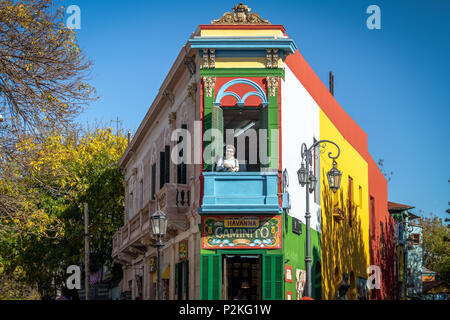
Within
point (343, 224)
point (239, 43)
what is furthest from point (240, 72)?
point (343, 224)

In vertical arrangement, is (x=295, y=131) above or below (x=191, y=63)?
below

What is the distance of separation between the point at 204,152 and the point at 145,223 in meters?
7.04

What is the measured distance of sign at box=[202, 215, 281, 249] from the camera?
747 inches

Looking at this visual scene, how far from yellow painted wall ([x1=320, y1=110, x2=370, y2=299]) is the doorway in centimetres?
449

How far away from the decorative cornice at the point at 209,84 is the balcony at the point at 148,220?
273 centimetres

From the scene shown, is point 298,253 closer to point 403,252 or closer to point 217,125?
point 217,125

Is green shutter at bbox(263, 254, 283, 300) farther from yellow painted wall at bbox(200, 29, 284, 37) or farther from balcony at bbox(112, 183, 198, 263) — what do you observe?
yellow painted wall at bbox(200, 29, 284, 37)

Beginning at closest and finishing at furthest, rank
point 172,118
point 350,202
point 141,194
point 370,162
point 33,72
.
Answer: point 33,72 < point 172,118 < point 350,202 < point 141,194 < point 370,162

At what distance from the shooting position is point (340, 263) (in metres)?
27.1

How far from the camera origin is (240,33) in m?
19.9

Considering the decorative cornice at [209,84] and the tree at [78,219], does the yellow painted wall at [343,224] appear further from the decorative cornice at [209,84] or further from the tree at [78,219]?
the tree at [78,219]

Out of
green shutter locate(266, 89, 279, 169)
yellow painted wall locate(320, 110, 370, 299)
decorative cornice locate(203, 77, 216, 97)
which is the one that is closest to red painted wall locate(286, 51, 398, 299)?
yellow painted wall locate(320, 110, 370, 299)

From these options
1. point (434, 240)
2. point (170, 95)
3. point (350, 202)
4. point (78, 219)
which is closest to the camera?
point (170, 95)

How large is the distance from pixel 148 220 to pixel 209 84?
708 centimetres
